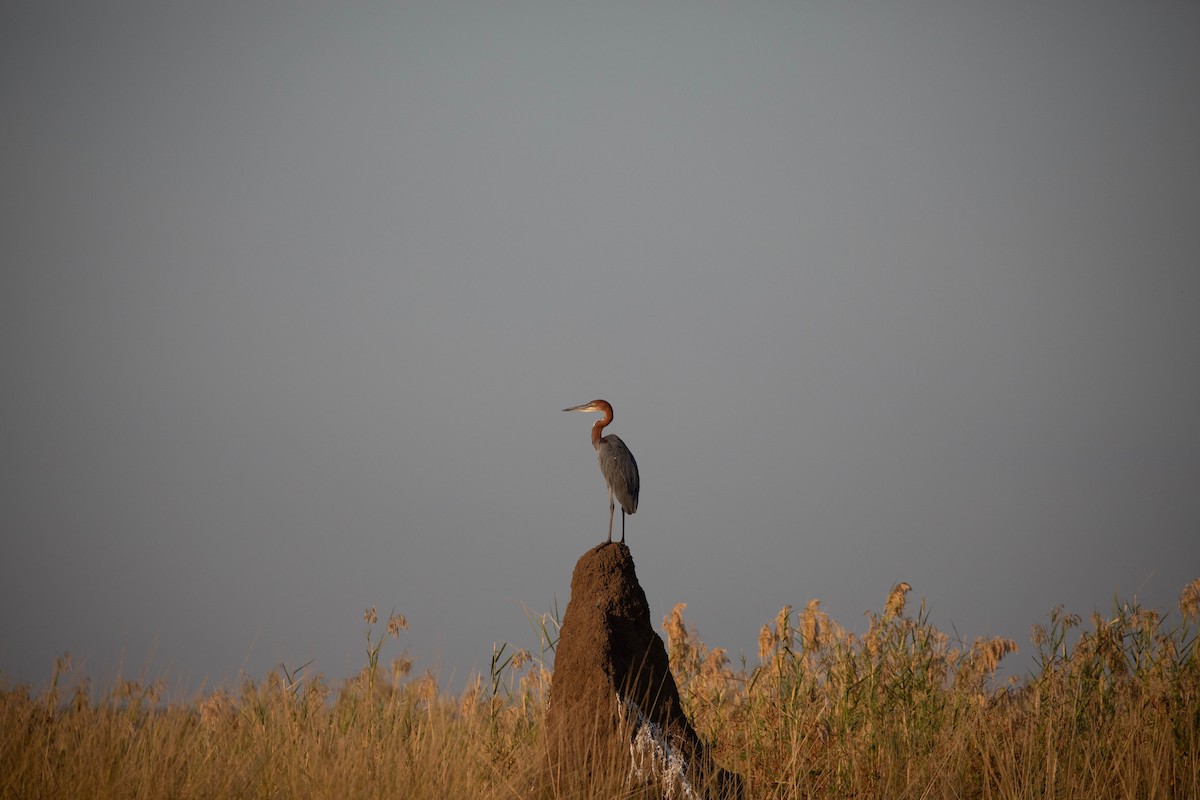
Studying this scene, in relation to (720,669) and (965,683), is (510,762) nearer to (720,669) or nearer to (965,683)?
(720,669)

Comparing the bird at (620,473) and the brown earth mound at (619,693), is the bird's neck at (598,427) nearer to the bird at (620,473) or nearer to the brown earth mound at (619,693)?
the bird at (620,473)

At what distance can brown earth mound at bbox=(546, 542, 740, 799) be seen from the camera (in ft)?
22.0

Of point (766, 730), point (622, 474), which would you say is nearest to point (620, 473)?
point (622, 474)

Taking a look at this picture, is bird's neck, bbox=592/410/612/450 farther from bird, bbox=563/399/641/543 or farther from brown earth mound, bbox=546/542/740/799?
brown earth mound, bbox=546/542/740/799

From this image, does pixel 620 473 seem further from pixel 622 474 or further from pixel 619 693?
pixel 619 693

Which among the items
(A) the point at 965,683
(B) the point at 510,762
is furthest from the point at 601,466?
(A) the point at 965,683

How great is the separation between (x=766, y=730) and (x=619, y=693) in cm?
190

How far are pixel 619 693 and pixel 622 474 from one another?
2.66m

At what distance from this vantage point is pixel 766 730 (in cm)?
843

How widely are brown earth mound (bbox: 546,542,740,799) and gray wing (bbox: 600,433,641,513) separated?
175 centimetres

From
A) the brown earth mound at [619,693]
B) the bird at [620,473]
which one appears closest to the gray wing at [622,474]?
the bird at [620,473]

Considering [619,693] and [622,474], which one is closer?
[619,693]

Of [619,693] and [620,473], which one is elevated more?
[620,473]

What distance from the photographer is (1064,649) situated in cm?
877
